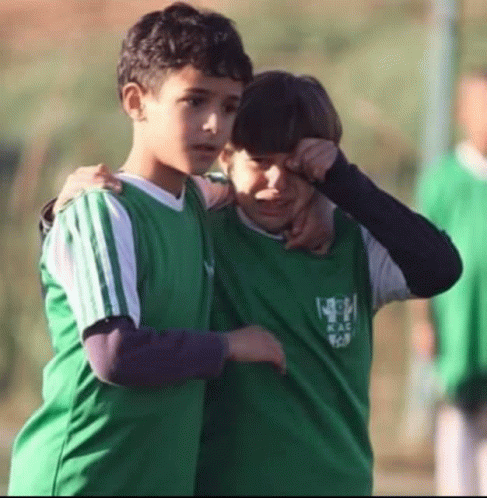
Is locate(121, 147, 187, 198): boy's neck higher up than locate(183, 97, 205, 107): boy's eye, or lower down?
lower down

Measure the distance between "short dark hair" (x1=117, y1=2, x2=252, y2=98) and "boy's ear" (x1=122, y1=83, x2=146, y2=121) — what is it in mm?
13

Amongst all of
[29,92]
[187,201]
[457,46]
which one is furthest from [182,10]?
[29,92]

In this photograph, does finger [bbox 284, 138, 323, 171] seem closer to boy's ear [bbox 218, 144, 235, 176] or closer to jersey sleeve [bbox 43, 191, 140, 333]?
boy's ear [bbox 218, 144, 235, 176]

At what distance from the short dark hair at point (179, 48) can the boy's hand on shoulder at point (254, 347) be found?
20.1 inches

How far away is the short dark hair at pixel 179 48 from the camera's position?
450cm

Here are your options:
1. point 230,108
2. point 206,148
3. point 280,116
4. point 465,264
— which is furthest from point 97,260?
point 465,264

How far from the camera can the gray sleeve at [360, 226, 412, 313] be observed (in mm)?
4738

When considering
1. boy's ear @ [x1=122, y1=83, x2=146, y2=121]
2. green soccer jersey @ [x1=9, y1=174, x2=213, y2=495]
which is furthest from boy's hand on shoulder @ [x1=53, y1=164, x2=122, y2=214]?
boy's ear @ [x1=122, y1=83, x2=146, y2=121]

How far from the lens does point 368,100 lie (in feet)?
36.0

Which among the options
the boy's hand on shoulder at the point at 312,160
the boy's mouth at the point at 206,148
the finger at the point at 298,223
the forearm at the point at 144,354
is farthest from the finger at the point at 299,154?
the forearm at the point at 144,354

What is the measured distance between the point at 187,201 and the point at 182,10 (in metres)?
0.39

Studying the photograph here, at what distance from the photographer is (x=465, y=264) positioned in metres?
7.62

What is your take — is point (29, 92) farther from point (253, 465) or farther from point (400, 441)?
point (253, 465)

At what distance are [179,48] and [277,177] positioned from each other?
343 millimetres
